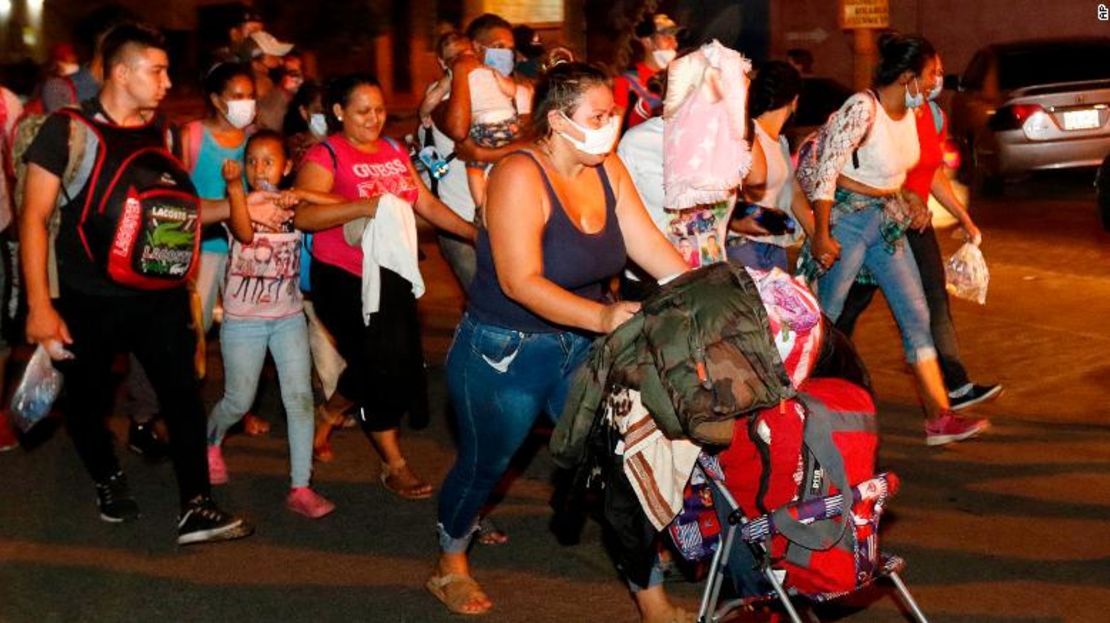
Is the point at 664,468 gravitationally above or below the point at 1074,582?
above

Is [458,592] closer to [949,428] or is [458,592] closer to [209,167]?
[209,167]

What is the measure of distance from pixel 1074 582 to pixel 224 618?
2.92 m

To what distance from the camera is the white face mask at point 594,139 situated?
497 cm

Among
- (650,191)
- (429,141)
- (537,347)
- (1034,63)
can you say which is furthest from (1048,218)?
(537,347)

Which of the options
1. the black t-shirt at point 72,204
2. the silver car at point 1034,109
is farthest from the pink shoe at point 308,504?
the silver car at point 1034,109

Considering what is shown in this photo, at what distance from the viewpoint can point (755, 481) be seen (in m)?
4.43

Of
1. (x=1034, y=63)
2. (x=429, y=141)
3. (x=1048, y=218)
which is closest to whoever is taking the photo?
(x=429, y=141)

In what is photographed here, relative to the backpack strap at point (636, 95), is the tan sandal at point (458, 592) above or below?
below

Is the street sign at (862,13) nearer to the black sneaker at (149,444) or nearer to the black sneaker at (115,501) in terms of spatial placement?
the black sneaker at (149,444)

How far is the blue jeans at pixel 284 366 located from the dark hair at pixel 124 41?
4.01 feet

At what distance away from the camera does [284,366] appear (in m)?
6.78

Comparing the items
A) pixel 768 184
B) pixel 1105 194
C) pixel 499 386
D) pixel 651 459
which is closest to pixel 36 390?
pixel 499 386

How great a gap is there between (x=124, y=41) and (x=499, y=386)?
6.45 feet

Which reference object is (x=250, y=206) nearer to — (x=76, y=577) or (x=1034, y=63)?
(x=76, y=577)
